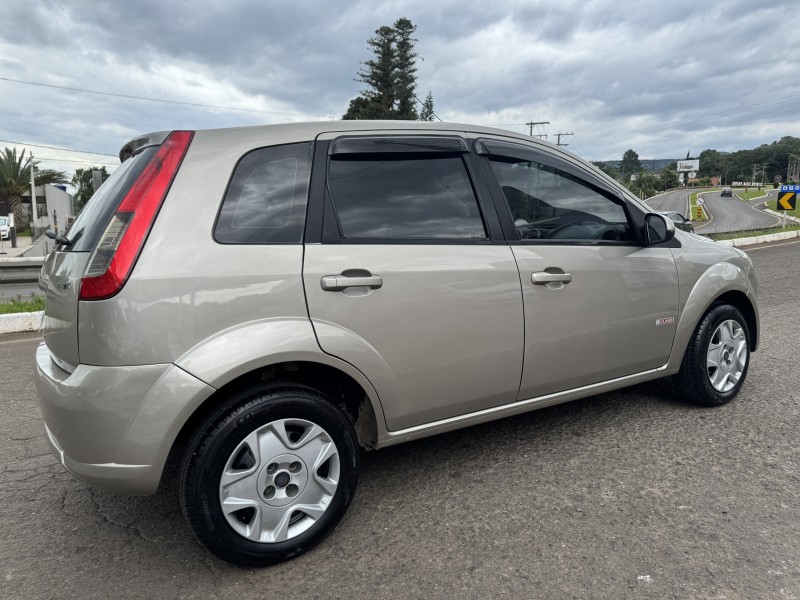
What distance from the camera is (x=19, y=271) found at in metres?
15.9

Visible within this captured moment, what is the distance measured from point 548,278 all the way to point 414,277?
0.77 metres

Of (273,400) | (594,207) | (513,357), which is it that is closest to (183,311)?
(273,400)

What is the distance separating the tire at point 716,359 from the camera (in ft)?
11.7

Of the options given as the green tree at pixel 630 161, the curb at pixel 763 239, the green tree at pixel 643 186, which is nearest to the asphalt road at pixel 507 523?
the curb at pixel 763 239

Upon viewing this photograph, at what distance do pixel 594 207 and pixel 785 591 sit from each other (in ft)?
6.54

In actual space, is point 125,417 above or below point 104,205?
below

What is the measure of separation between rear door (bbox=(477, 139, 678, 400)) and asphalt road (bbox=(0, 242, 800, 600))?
48 cm

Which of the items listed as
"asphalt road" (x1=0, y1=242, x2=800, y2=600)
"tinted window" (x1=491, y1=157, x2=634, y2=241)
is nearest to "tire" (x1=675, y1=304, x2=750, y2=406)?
"asphalt road" (x1=0, y1=242, x2=800, y2=600)

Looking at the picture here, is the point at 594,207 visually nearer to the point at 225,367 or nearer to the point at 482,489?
the point at 482,489

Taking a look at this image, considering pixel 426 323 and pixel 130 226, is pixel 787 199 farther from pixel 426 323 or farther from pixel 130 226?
pixel 130 226

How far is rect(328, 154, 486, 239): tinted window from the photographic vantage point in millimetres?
2439

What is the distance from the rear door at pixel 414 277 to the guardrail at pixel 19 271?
1115 centimetres

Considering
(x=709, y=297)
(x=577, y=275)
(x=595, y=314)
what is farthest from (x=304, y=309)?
(x=709, y=297)

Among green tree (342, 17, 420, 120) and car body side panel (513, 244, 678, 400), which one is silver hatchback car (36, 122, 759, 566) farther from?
green tree (342, 17, 420, 120)
